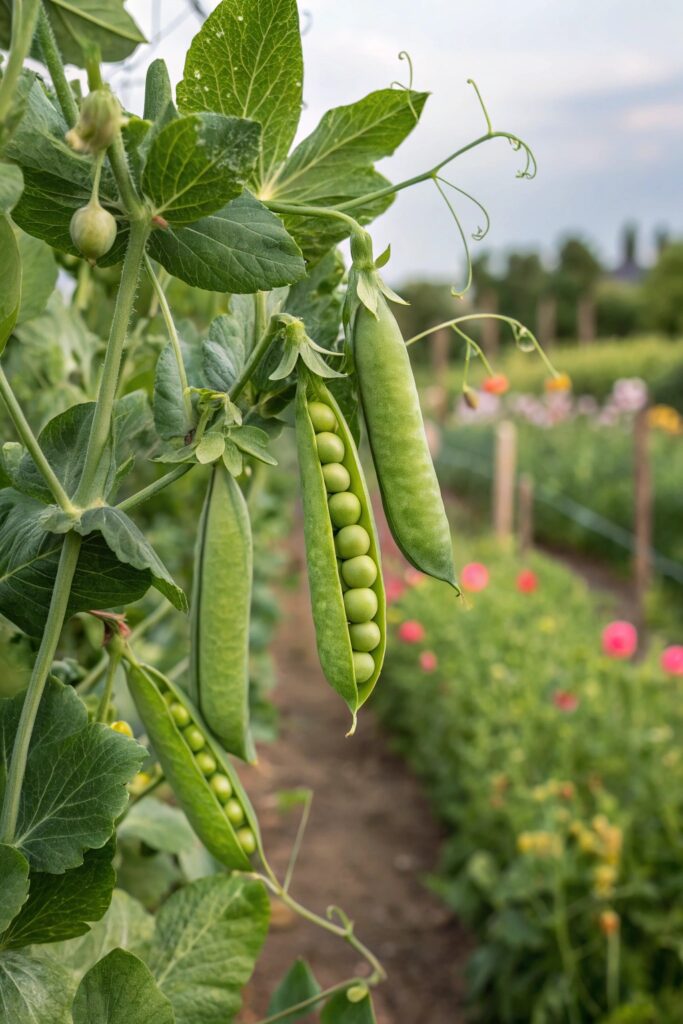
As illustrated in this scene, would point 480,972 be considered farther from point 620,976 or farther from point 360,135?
point 360,135

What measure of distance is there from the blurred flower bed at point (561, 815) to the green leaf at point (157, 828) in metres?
1.63

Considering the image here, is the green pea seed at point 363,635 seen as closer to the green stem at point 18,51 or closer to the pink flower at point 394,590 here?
the green stem at point 18,51

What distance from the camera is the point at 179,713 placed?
0.82m

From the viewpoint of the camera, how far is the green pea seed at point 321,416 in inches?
25.9

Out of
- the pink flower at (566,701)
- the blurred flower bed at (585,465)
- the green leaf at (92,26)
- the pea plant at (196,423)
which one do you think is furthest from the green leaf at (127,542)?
the blurred flower bed at (585,465)

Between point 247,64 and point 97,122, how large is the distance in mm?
174

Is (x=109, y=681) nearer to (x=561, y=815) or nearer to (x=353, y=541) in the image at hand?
(x=353, y=541)

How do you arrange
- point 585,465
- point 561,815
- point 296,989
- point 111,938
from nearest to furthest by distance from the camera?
point 111,938, point 296,989, point 561,815, point 585,465

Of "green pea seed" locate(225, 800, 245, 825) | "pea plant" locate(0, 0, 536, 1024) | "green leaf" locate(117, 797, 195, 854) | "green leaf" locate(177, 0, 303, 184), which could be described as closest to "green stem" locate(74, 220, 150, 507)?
"pea plant" locate(0, 0, 536, 1024)

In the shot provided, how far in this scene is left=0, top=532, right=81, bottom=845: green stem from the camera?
0.63 meters

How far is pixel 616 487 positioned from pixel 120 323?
10335 mm

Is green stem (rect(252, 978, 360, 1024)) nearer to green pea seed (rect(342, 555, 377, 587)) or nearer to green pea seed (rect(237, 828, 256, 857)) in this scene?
green pea seed (rect(237, 828, 256, 857))

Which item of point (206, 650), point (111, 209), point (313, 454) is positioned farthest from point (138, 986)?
point (111, 209)

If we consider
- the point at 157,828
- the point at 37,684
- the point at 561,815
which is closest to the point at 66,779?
the point at 37,684
